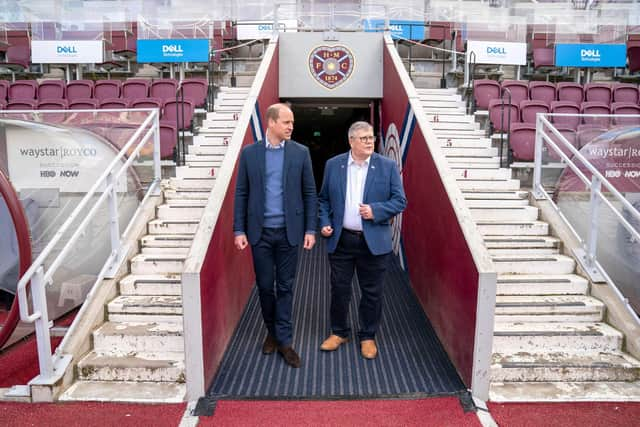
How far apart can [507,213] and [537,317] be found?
3.95ft

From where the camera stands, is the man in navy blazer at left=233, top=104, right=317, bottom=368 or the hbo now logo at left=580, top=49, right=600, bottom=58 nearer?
the man in navy blazer at left=233, top=104, right=317, bottom=368

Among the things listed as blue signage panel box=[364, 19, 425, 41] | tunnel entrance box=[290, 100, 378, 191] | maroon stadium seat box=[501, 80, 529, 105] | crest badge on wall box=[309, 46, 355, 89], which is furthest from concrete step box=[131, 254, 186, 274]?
blue signage panel box=[364, 19, 425, 41]

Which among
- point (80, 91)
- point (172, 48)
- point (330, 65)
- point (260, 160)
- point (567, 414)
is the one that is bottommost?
point (567, 414)

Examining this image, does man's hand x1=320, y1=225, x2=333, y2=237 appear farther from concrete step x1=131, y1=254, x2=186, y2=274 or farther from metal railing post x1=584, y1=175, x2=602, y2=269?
metal railing post x1=584, y1=175, x2=602, y2=269

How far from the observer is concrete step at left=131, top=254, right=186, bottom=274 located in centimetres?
369

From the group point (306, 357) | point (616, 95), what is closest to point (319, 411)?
point (306, 357)

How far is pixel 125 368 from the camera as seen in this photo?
2.88 metres

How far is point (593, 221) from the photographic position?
11.7ft

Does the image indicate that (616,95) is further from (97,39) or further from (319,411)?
(97,39)

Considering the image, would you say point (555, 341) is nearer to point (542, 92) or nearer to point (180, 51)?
point (542, 92)

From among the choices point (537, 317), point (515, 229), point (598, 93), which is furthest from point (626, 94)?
point (537, 317)

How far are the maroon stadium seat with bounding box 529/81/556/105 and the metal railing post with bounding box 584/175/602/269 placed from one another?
4.27 m

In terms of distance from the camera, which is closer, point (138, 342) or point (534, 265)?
point (138, 342)

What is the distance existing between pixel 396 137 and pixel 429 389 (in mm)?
3201
